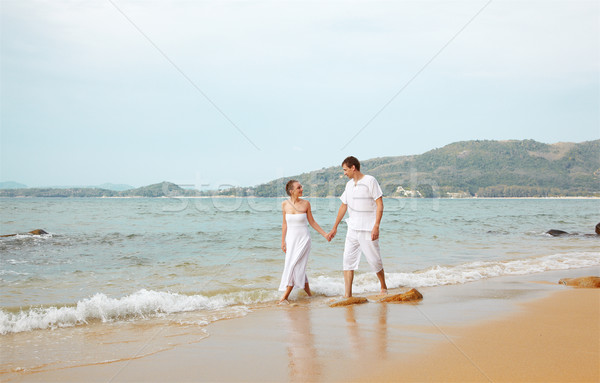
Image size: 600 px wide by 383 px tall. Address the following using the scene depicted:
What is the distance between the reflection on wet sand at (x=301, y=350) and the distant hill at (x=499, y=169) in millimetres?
62906

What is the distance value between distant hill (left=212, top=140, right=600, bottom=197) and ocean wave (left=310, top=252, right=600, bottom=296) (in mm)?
55027

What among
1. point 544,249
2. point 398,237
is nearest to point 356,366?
point 544,249

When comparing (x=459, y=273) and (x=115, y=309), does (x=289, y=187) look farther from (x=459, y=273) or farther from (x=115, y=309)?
(x=459, y=273)

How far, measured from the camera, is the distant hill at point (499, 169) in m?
75.8

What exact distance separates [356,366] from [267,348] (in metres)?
1.13

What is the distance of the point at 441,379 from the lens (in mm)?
3617

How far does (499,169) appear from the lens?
92062mm

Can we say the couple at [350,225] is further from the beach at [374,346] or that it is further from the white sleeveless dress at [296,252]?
the beach at [374,346]

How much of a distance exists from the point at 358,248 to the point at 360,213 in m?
0.64

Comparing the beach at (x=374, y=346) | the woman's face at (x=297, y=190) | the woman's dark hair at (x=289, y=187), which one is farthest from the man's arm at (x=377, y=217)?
the woman's dark hair at (x=289, y=187)

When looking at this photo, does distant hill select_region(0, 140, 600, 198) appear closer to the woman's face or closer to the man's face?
the woman's face

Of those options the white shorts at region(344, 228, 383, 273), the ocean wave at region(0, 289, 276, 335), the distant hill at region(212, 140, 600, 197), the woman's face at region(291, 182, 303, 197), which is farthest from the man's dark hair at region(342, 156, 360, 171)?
the distant hill at region(212, 140, 600, 197)

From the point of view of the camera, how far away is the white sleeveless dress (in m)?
7.59

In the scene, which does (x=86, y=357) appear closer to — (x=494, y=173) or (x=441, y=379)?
(x=441, y=379)
